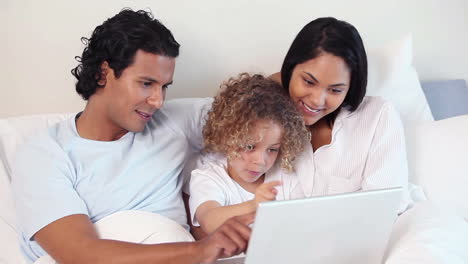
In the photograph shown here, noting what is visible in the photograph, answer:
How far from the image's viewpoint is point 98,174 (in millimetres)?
1153

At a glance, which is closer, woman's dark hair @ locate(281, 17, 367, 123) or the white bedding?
the white bedding

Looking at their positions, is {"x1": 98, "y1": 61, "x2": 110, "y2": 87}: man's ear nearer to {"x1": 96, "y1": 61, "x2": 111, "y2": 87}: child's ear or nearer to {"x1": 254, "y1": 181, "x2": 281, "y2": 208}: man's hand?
{"x1": 96, "y1": 61, "x2": 111, "y2": 87}: child's ear

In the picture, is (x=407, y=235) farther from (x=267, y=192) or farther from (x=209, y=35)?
(x=209, y=35)

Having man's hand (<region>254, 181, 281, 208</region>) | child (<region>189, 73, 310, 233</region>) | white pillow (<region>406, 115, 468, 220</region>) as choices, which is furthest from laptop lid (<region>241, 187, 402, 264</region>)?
white pillow (<region>406, 115, 468, 220</region>)

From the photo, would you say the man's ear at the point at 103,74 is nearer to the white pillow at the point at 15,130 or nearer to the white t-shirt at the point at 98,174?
the white t-shirt at the point at 98,174

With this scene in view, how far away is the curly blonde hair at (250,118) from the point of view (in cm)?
119

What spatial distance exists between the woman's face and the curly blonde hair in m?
0.04

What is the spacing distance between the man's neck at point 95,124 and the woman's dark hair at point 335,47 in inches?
19.6

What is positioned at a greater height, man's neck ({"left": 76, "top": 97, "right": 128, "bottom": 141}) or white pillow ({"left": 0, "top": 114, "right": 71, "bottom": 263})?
man's neck ({"left": 76, "top": 97, "right": 128, "bottom": 141})

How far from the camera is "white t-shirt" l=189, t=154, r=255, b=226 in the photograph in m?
1.20

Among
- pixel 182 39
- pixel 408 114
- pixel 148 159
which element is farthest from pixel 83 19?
pixel 408 114

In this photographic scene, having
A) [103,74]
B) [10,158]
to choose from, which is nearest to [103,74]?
[103,74]

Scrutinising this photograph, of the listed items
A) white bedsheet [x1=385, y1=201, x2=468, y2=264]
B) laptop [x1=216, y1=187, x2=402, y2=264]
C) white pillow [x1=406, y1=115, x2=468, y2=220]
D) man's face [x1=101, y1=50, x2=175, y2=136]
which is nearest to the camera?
laptop [x1=216, y1=187, x2=402, y2=264]

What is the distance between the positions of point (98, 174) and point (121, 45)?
313 millimetres
